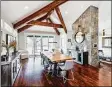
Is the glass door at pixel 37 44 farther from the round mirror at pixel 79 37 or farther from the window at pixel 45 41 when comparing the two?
the round mirror at pixel 79 37

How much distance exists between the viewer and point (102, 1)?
606 cm

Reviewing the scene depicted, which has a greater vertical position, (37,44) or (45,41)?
(45,41)

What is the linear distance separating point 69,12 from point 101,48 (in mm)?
3484

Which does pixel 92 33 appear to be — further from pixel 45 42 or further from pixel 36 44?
pixel 36 44

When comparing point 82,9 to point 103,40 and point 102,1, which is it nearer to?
point 102,1

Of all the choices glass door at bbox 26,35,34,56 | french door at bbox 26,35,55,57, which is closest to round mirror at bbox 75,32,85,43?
french door at bbox 26,35,55,57

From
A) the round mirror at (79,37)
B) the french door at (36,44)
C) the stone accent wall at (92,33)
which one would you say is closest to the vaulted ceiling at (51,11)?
the stone accent wall at (92,33)

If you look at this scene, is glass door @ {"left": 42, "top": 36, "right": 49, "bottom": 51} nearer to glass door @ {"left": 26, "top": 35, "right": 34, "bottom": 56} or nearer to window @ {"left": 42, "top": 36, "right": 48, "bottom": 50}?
window @ {"left": 42, "top": 36, "right": 48, "bottom": 50}

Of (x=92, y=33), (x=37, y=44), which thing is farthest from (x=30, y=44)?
(x=92, y=33)

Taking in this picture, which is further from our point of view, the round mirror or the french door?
the french door

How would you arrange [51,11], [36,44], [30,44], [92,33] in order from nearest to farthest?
[92,33], [51,11], [30,44], [36,44]

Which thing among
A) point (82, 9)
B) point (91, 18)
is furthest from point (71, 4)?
point (91, 18)

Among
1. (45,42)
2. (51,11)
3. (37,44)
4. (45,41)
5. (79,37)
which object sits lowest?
(37,44)

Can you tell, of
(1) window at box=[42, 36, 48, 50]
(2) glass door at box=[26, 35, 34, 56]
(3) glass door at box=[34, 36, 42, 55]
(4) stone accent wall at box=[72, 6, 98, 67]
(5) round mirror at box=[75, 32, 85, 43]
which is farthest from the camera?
(1) window at box=[42, 36, 48, 50]
